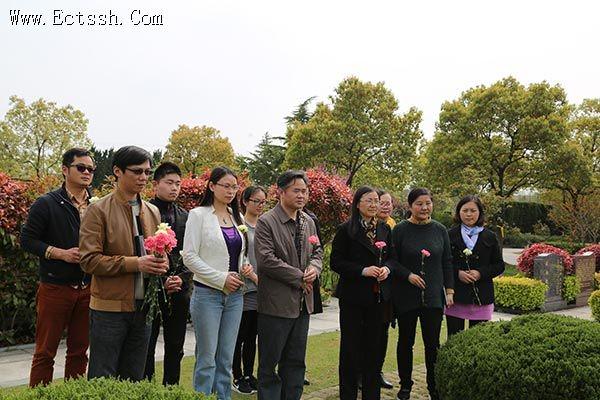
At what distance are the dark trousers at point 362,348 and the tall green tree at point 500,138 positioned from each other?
74.4ft

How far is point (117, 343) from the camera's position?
337 centimetres

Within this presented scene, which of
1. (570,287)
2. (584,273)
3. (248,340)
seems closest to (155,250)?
(248,340)

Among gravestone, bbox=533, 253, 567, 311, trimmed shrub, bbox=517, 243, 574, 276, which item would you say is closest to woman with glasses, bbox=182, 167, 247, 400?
gravestone, bbox=533, 253, 567, 311

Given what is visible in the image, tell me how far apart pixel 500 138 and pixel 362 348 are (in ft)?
79.2

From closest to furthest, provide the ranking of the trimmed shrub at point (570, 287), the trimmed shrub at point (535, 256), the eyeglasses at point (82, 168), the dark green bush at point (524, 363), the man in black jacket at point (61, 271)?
1. the dark green bush at point (524, 363)
2. the man in black jacket at point (61, 271)
3. the eyeglasses at point (82, 168)
4. the trimmed shrub at point (570, 287)
5. the trimmed shrub at point (535, 256)

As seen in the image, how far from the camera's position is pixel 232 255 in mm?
4176

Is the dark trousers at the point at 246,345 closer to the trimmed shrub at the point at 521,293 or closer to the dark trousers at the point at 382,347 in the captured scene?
the dark trousers at the point at 382,347

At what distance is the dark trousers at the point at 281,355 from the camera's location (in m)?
4.15

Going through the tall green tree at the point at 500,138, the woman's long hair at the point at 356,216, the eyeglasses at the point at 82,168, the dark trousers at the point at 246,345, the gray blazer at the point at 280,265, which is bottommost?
the dark trousers at the point at 246,345

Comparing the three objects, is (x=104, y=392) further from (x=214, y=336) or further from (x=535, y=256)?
(x=535, y=256)

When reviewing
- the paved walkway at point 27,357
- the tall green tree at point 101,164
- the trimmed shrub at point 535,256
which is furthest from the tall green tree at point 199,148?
the paved walkway at point 27,357

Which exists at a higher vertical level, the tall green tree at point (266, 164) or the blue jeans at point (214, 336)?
the tall green tree at point (266, 164)

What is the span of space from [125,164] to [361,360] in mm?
2706

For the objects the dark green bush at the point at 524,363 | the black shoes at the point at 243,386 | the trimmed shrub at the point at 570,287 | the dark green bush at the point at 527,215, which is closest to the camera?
the dark green bush at the point at 524,363
